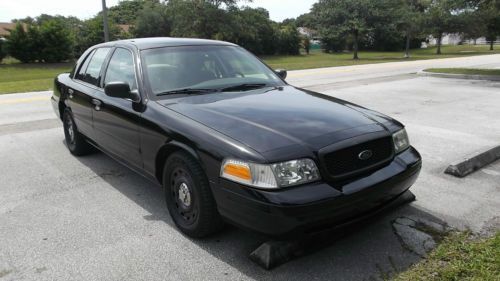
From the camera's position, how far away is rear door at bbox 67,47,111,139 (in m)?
5.07

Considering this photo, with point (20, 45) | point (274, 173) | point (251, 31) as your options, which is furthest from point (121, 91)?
point (251, 31)

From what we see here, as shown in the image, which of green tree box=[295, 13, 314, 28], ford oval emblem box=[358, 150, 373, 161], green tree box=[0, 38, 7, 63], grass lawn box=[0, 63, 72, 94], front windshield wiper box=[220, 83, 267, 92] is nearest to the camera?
ford oval emblem box=[358, 150, 373, 161]

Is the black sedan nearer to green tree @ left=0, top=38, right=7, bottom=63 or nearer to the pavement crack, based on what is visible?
the pavement crack

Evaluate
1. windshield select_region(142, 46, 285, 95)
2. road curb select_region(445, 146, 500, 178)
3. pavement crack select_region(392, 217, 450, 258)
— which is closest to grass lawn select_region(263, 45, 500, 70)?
road curb select_region(445, 146, 500, 178)

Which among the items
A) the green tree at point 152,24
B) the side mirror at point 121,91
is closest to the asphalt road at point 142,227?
the side mirror at point 121,91

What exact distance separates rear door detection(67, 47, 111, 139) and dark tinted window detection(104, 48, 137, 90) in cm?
26

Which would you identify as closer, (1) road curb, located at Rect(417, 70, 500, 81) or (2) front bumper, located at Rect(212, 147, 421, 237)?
(2) front bumper, located at Rect(212, 147, 421, 237)

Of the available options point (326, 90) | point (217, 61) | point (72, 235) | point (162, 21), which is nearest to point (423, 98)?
point (326, 90)

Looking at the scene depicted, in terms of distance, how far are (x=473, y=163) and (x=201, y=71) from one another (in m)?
3.36

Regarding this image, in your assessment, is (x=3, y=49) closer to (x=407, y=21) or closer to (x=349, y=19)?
(x=349, y=19)

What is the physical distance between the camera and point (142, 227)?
381 centimetres

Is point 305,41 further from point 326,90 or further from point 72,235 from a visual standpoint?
point 72,235

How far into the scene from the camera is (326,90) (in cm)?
1326

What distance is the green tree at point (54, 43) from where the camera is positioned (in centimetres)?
4247
